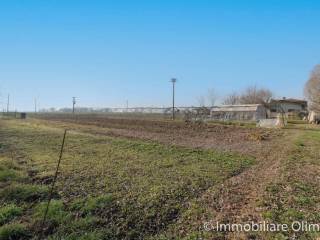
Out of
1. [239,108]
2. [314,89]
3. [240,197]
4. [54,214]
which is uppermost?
[314,89]

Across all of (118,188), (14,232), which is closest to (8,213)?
(14,232)

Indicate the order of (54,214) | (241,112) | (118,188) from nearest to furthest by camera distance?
(54,214) → (118,188) → (241,112)

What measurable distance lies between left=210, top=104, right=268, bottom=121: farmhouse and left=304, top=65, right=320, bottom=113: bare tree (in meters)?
14.4

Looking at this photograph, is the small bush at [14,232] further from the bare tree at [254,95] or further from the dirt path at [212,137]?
the bare tree at [254,95]

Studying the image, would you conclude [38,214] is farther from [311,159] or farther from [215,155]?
[311,159]

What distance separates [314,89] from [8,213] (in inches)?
2452

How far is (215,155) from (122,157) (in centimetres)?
446

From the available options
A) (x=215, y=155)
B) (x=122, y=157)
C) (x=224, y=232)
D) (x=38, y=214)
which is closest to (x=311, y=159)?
(x=215, y=155)

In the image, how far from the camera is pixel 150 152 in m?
15.4

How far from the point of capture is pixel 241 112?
1912 inches

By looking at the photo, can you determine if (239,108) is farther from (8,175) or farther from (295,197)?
(8,175)

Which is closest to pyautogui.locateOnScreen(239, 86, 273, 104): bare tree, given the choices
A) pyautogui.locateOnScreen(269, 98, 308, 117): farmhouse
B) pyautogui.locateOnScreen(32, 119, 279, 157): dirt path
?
pyautogui.locateOnScreen(269, 98, 308, 117): farmhouse

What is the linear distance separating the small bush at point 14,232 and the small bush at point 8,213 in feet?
1.44

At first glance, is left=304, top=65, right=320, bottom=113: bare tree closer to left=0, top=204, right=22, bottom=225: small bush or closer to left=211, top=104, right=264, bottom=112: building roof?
left=211, top=104, right=264, bottom=112: building roof
